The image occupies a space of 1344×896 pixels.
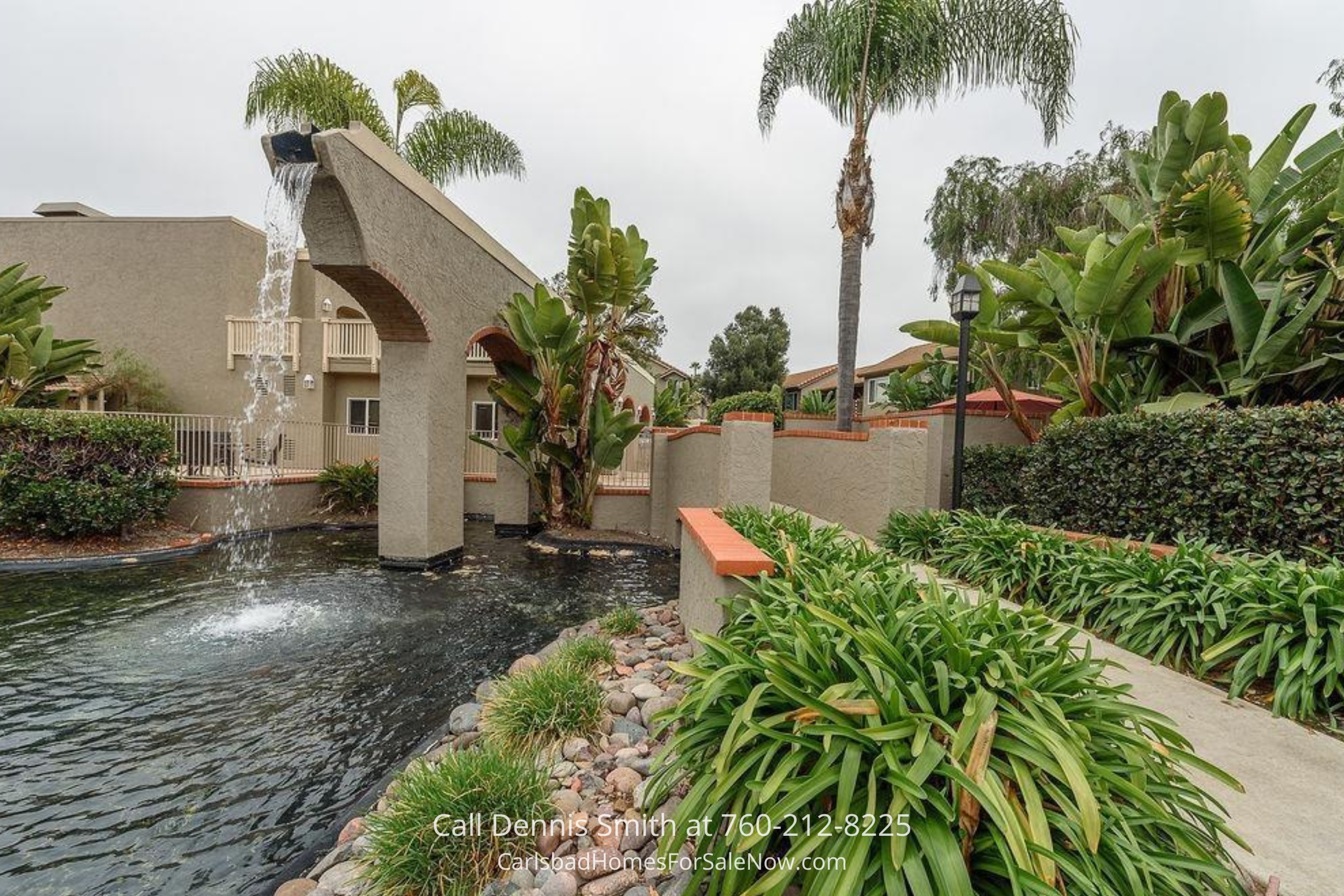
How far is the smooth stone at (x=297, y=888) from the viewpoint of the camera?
7.91 ft

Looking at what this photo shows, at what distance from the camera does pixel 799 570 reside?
331 cm

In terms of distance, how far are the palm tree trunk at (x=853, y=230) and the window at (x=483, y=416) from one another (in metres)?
12.1

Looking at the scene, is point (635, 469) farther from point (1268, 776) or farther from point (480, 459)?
point (1268, 776)

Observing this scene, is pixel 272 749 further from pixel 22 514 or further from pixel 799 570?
pixel 22 514

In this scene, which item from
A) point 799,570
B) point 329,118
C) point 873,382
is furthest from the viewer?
point 873,382

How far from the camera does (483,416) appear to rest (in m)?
18.6

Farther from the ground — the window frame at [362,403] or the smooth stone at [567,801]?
the window frame at [362,403]

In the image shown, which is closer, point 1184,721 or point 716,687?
point 716,687

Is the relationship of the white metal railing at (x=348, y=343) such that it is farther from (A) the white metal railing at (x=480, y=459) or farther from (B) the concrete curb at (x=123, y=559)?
(B) the concrete curb at (x=123, y=559)

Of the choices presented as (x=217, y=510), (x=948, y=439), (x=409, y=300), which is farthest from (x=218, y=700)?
(x=948, y=439)

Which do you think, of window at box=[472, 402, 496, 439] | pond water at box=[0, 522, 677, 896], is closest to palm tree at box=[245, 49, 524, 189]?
window at box=[472, 402, 496, 439]

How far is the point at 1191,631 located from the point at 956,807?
2986mm

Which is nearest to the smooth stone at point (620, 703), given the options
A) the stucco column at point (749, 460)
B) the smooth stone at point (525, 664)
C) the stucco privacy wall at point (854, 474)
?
the smooth stone at point (525, 664)

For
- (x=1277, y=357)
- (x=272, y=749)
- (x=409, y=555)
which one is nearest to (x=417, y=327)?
(x=409, y=555)
